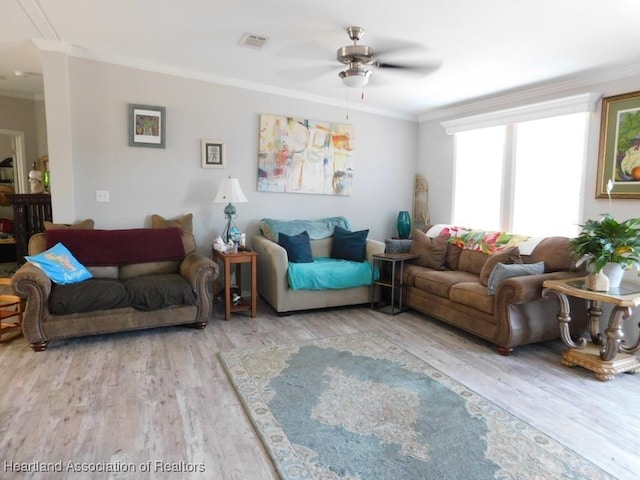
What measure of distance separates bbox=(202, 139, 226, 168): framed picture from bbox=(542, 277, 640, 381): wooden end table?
3.44 meters

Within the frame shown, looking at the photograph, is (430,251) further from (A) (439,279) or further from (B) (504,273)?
(B) (504,273)

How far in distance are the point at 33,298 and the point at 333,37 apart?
3056 mm

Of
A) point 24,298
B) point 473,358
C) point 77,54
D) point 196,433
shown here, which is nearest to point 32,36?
point 77,54

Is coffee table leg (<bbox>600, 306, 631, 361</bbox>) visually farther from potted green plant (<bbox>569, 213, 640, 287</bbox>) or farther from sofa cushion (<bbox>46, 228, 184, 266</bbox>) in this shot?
sofa cushion (<bbox>46, 228, 184, 266</bbox>)

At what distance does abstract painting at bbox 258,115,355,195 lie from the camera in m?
4.71

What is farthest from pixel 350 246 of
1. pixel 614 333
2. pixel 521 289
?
pixel 614 333

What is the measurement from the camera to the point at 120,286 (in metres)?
3.29

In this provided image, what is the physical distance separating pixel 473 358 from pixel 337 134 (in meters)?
3.20

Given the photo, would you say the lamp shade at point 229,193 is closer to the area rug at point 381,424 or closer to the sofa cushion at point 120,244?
the sofa cushion at point 120,244

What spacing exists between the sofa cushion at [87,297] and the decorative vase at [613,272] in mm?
3725

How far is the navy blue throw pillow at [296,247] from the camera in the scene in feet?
13.9

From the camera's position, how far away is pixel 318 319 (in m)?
4.04

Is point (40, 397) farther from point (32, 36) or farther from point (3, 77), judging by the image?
point (3, 77)

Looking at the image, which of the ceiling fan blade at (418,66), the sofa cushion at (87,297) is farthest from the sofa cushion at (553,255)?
the sofa cushion at (87,297)
